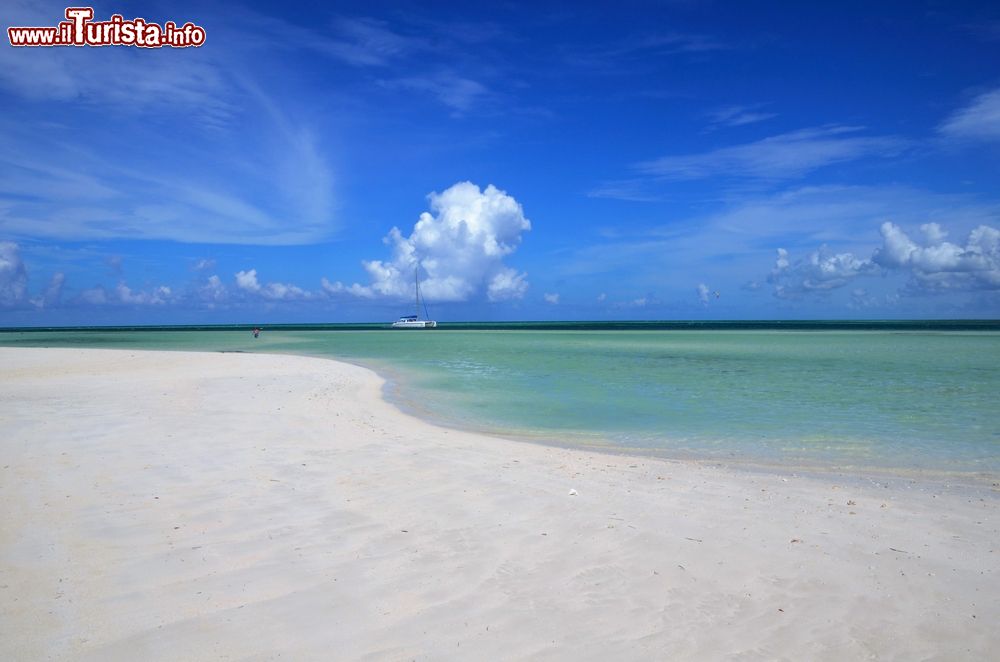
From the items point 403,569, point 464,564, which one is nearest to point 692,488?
point 464,564

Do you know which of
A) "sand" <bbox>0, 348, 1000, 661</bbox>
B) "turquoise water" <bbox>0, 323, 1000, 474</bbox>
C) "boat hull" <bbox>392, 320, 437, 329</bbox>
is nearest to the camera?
"sand" <bbox>0, 348, 1000, 661</bbox>

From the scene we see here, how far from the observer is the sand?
3.84 meters

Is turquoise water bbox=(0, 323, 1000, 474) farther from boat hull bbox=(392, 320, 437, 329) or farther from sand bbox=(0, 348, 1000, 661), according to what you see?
boat hull bbox=(392, 320, 437, 329)

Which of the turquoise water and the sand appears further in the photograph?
the turquoise water

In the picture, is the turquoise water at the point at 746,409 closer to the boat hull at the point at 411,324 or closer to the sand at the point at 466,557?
the sand at the point at 466,557

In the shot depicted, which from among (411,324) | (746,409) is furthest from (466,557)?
(411,324)

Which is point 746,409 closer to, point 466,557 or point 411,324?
point 466,557

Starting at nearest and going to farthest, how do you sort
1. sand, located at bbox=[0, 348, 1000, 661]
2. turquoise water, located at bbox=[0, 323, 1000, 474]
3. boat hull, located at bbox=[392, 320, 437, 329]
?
1. sand, located at bbox=[0, 348, 1000, 661]
2. turquoise water, located at bbox=[0, 323, 1000, 474]
3. boat hull, located at bbox=[392, 320, 437, 329]

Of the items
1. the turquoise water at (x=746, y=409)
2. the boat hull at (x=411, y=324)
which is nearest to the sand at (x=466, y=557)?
the turquoise water at (x=746, y=409)

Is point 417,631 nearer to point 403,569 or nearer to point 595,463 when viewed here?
point 403,569

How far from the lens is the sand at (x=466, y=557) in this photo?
151 inches

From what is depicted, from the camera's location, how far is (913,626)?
13.6ft

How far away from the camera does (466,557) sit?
5125 mm

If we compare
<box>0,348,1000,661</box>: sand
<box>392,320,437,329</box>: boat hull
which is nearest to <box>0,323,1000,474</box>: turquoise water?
<box>0,348,1000,661</box>: sand
